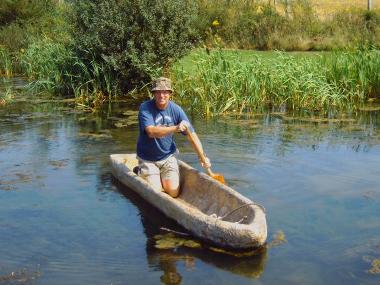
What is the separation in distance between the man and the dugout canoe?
0.18m

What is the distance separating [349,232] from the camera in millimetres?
6625

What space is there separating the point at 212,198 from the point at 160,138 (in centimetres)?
105

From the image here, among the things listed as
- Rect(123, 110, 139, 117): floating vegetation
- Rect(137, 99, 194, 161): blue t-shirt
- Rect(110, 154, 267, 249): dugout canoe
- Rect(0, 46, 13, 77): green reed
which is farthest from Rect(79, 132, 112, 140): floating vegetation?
Rect(0, 46, 13, 77): green reed

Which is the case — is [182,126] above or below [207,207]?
above

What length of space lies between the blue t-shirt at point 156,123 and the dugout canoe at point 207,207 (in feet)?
1.15

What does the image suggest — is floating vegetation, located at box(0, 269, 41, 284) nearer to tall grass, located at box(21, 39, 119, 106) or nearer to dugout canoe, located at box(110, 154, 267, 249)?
dugout canoe, located at box(110, 154, 267, 249)

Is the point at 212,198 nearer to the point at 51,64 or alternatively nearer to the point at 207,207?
the point at 207,207

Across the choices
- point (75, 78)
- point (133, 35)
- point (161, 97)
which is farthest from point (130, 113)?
point (161, 97)

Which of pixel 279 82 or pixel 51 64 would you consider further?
pixel 51 64

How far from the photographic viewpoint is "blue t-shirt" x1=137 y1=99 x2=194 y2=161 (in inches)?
297

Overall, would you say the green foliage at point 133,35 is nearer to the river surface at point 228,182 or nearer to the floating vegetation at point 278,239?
the river surface at point 228,182

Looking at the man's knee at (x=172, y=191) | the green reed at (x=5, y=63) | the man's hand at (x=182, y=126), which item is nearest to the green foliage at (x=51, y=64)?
the green reed at (x=5, y=63)

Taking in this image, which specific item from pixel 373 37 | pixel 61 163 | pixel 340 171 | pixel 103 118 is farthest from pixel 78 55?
pixel 373 37

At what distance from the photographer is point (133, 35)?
619 inches
